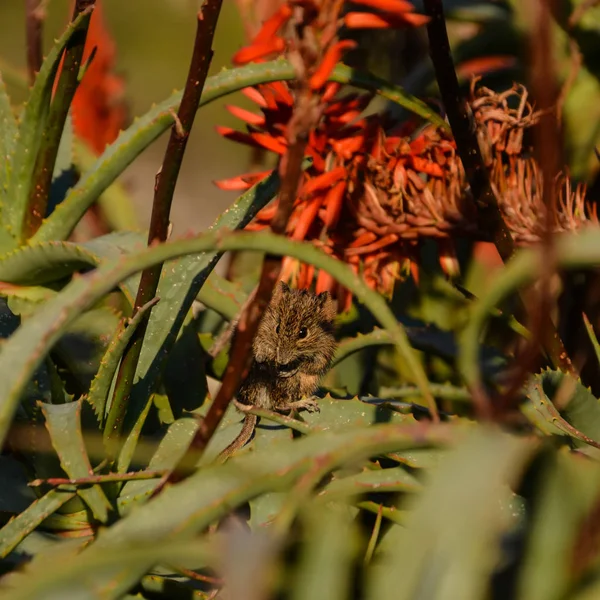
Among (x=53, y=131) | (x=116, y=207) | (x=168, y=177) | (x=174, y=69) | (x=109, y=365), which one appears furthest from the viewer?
(x=174, y=69)

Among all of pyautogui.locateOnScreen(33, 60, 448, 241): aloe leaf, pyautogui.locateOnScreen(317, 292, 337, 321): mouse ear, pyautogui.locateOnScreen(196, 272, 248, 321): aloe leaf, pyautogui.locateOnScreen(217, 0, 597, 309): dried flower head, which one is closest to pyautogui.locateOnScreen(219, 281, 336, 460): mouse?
pyautogui.locateOnScreen(317, 292, 337, 321): mouse ear

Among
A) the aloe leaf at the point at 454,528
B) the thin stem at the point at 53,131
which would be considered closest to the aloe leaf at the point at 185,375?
the thin stem at the point at 53,131

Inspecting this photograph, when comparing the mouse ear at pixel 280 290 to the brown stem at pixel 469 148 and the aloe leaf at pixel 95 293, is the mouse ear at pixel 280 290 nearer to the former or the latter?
the brown stem at pixel 469 148

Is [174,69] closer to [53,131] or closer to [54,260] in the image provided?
[53,131]

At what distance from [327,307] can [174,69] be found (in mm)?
1264

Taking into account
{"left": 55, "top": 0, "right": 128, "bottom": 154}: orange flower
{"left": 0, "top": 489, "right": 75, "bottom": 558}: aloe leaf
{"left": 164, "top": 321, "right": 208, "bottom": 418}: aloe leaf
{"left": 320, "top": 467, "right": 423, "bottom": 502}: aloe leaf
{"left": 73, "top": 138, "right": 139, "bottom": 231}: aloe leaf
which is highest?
{"left": 55, "top": 0, "right": 128, "bottom": 154}: orange flower

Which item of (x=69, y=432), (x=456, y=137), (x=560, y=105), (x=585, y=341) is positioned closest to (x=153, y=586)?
(x=69, y=432)

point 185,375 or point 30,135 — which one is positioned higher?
point 30,135

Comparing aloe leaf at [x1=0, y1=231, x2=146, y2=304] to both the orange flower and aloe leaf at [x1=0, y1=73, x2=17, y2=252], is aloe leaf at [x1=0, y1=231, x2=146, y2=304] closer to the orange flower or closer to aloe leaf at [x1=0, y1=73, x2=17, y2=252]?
aloe leaf at [x1=0, y1=73, x2=17, y2=252]

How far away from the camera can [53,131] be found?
102cm

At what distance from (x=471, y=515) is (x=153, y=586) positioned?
46 centimetres

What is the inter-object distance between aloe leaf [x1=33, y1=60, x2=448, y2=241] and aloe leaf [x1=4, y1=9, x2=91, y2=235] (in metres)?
0.04

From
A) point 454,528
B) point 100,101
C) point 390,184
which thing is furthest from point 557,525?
point 100,101

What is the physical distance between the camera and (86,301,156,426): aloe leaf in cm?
75
